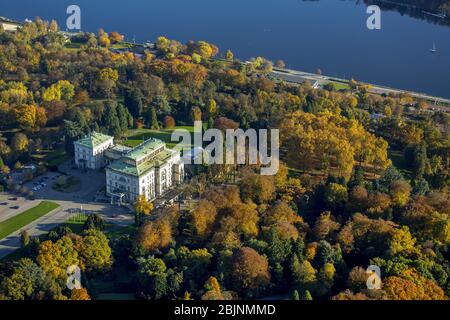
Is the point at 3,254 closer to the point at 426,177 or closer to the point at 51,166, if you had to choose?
the point at 51,166

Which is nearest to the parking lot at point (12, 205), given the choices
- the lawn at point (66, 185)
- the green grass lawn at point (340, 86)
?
the lawn at point (66, 185)

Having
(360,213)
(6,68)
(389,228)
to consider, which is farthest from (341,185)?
(6,68)

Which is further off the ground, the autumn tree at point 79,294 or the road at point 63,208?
the road at point 63,208

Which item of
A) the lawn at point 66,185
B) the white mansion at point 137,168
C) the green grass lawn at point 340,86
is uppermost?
the green grass lawn at point 340,86

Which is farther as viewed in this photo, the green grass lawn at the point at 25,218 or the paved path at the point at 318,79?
the paved path at the point at 318,79

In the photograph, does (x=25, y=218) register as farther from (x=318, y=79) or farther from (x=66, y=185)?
(x=318, y=79)

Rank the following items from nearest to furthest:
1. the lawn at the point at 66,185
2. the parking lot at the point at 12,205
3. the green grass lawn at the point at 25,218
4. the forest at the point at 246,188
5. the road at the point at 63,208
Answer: the forest at the point at 246,188 < the road at the point at 63,208 < the green grass lawn at the point at 25,218 < the parking lot at the point at 12,205 < the lawn at the point at 66,185

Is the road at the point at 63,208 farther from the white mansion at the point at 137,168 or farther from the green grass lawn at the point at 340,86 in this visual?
the green grass lawn at the point at 340,86

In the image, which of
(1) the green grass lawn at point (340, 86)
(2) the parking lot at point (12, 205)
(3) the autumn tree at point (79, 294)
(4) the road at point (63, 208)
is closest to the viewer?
(3) the autumn tree at point (79, 294)
